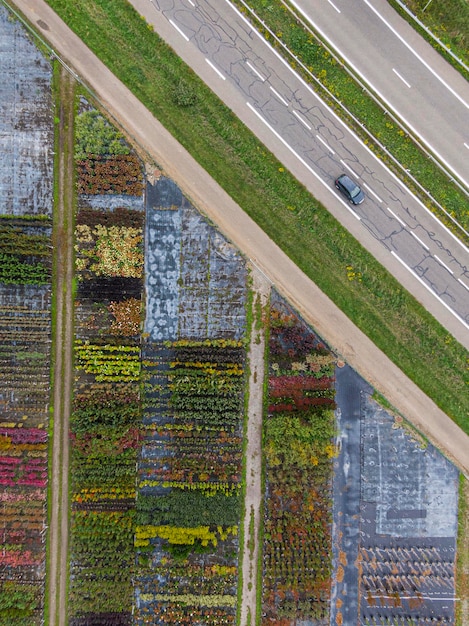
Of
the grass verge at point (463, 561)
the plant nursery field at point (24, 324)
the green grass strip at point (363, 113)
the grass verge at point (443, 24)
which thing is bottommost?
the grass verge at point (463, 561)

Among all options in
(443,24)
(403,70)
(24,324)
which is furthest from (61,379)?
(443,24)

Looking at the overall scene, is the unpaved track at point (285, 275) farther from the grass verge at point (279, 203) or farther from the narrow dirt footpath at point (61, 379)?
the narrow dirt footpath at point (61, 379)

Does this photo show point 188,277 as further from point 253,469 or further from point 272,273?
point 253,469

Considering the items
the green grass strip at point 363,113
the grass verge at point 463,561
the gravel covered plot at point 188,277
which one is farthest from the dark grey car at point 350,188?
the grass verge at point 463,561

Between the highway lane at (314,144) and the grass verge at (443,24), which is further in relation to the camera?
the highway lane at (314,144)

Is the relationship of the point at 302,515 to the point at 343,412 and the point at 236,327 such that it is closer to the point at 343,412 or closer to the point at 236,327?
the point at 343,412

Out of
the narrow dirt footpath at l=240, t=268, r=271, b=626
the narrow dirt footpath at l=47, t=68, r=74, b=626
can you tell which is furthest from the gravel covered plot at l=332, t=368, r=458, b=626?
the narrow dirt footpath at l=47, t=68, r=74, b=626

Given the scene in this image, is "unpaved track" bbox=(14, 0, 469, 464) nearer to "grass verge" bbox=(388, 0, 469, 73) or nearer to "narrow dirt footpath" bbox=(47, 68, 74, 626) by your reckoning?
"narrow dirt footpath" bbox=(47, 68, 74, 626)
